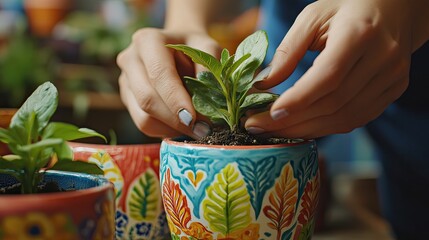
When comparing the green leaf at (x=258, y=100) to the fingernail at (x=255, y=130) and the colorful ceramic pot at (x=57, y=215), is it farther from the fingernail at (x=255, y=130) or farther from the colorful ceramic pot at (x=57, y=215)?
the colorful ceramic pot at (x=57, y=215)

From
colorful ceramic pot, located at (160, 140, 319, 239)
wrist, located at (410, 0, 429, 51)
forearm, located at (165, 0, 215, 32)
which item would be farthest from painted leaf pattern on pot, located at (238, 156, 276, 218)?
forearm, located at (165, 0, 215, 32)

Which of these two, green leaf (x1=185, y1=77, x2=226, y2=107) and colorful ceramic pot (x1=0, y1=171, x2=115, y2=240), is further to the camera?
green leaf (x1=185, y1=77, x2=226, y2=107)

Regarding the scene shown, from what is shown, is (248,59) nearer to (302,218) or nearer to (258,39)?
(258,39)

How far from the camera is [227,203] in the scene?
46 centimetres

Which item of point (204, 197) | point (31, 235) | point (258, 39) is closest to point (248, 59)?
point (258, 39)

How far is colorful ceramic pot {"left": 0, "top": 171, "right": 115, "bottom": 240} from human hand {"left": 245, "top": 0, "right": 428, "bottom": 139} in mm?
173

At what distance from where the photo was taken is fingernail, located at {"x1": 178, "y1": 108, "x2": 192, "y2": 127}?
522 mm

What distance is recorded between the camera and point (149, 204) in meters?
0.57

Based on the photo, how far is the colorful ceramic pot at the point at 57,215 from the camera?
1.07 feet

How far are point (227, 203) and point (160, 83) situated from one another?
0.15 m

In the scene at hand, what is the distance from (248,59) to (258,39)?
0.02 m

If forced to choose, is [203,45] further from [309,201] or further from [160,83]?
[309,201]

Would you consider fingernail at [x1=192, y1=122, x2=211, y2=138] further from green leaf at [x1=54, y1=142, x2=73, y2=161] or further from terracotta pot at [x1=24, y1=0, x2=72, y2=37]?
terracotta pot at [x1=24, y1=0, x2=72, y2=37]

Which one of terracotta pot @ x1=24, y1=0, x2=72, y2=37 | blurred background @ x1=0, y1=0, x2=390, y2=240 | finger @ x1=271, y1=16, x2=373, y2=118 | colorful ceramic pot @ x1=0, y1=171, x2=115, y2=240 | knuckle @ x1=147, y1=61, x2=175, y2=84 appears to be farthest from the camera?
terracotta pot @ x1=24, y1=0, x2=72, y2=37
